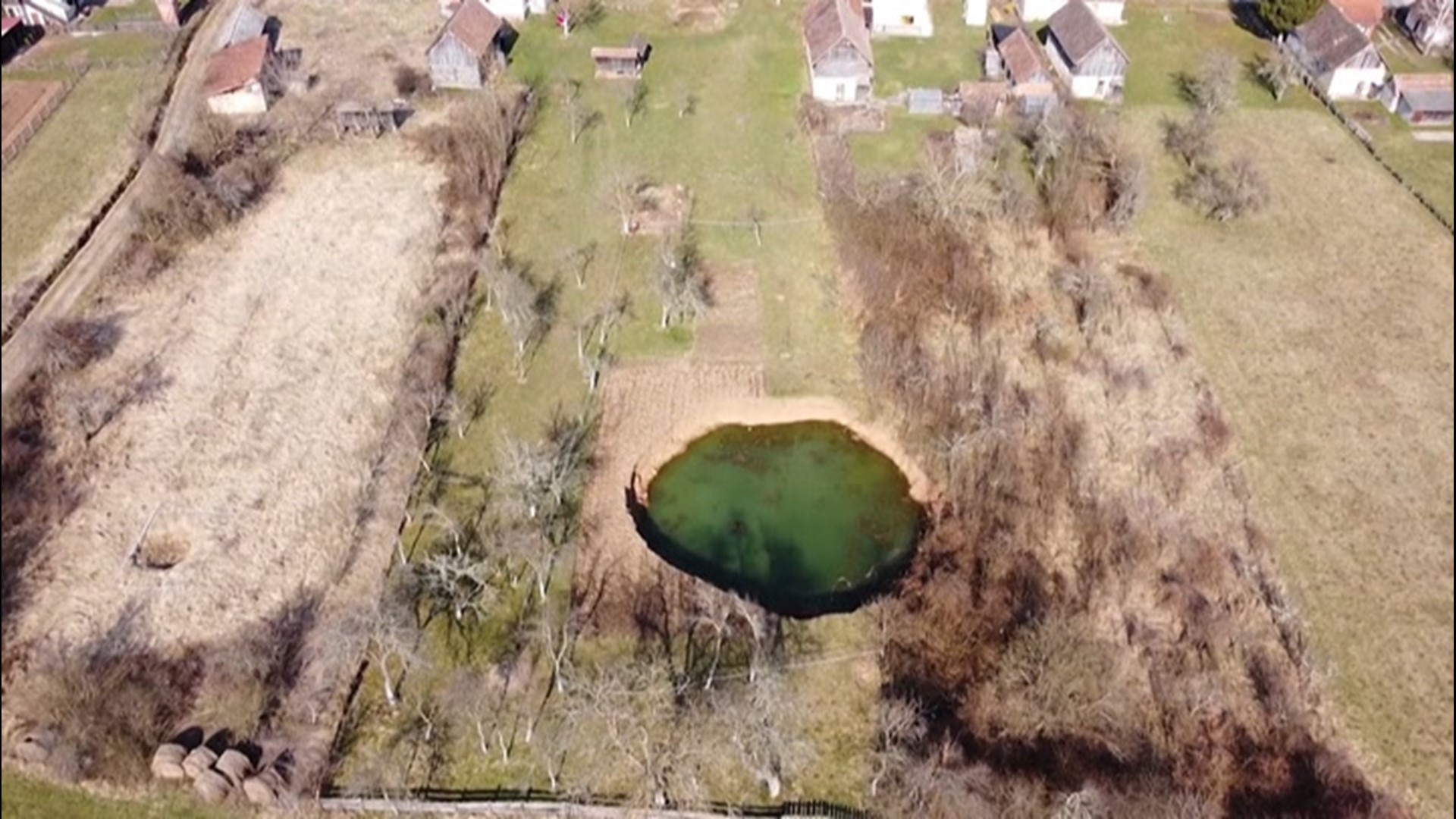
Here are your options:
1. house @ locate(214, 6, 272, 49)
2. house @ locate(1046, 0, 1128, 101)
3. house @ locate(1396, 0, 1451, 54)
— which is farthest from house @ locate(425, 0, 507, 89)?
house @ locate(1396, 0, 1451, 54)

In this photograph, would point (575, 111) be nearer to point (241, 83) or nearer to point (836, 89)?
point (836, 89)

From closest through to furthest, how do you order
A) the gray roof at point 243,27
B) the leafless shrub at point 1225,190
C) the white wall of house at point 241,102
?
1. the leafless shrub at point 1225,190
2. the white wall of house at point 241,102
3. the gray roof at point 243,27

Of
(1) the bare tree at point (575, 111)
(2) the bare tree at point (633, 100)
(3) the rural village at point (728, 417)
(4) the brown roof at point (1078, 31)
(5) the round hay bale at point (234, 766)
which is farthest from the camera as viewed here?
(4) the brown roof at point (1078, 31)

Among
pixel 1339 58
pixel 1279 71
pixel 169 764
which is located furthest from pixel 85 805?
pixel 1339 58

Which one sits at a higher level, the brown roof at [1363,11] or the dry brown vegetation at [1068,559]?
the dry brown vegetation at [1068,559]

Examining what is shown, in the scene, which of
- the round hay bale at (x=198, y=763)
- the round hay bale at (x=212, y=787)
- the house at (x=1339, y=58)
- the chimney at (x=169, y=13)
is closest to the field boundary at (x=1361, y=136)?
the house at (x=1339, y=58)

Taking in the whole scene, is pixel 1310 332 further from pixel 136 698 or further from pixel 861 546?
pixel 136 698

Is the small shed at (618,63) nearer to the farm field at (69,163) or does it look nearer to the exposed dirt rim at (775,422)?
the farm field at (69,163)
